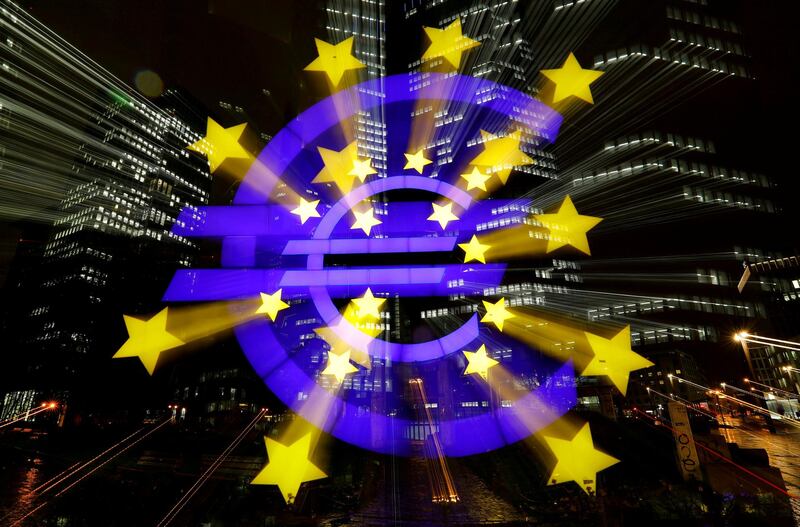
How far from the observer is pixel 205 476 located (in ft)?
40.8

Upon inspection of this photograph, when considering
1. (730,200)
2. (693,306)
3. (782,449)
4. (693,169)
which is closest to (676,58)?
(693,169)

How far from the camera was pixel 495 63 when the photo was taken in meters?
61.4

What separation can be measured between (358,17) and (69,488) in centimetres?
2516

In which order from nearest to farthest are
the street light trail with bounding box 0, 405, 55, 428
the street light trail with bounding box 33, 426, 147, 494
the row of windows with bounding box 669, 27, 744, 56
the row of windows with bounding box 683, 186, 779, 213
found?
the street light trail with bounding box 33, 426, 147, 494
the street light trail with bounding box 0, 405, 55, 428
the row of windows with bounding box 669, 27, 744, 56
the row of windows with bounding box 683, 186, 779, 213

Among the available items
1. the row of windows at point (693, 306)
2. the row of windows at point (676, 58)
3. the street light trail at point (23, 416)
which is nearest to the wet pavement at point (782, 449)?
the row of windows at point (676, 58)

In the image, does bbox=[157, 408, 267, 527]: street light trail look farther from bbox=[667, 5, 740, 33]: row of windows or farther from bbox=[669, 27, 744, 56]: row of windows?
bbox=[667, 5, 740, 33]: row of windows

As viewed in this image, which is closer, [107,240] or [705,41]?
[705,41]

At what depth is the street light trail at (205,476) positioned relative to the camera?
9.84 meters

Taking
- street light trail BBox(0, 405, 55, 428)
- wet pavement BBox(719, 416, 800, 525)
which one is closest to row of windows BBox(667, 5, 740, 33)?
wet pavement BBox(719, 416, 800, 525)

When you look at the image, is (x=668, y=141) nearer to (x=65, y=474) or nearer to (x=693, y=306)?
(x=693, y=306)

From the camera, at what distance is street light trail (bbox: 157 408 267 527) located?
9.84m

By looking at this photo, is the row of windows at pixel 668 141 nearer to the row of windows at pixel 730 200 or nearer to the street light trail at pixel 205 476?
the row of windows at pixel 730 200

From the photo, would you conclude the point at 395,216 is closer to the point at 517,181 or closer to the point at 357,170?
the point at 357,170

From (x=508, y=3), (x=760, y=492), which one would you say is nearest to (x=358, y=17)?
(x=508, y=3)
